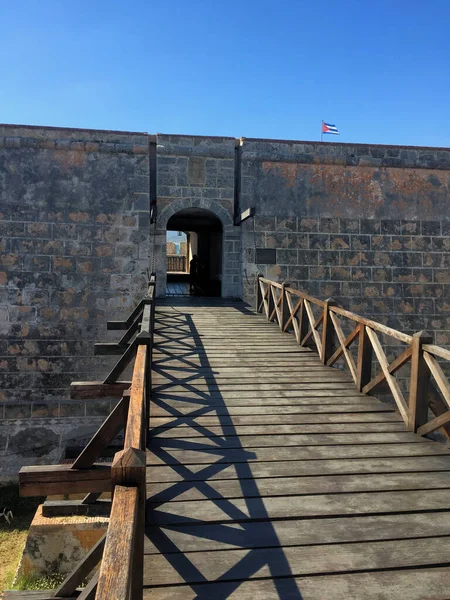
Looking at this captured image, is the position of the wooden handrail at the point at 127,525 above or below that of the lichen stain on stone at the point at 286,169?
below

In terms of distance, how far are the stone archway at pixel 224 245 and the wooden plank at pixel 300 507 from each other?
272 inches

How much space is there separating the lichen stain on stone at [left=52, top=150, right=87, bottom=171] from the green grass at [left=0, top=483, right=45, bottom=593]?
18.8ft

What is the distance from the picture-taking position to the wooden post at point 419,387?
3783mm

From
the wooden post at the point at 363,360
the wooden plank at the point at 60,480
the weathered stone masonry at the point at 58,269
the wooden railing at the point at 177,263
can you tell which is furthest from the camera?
the wooden railing at the point at 177,263

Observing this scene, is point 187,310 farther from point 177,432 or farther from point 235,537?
point 235,537

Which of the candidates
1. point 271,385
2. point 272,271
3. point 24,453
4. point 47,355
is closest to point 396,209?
point 272,271

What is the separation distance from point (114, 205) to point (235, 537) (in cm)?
736

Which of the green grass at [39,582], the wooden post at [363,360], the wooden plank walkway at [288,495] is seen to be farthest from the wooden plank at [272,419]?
the green grass at [39,582]

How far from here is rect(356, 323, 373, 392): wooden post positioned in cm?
470

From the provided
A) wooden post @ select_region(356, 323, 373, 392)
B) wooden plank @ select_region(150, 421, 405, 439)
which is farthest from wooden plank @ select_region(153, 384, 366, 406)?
wooden plank @ select_region(150, 421, 405, 439)

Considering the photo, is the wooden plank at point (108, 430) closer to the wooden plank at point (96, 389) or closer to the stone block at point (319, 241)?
the wooden plank at point (96, 389)

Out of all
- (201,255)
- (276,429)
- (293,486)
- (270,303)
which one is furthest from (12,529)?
(201,255)

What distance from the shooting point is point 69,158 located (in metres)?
8.68

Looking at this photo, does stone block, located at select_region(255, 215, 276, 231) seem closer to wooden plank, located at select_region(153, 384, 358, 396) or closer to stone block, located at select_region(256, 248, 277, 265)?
stone block, located at select_region(256, 248, 277, 265)
